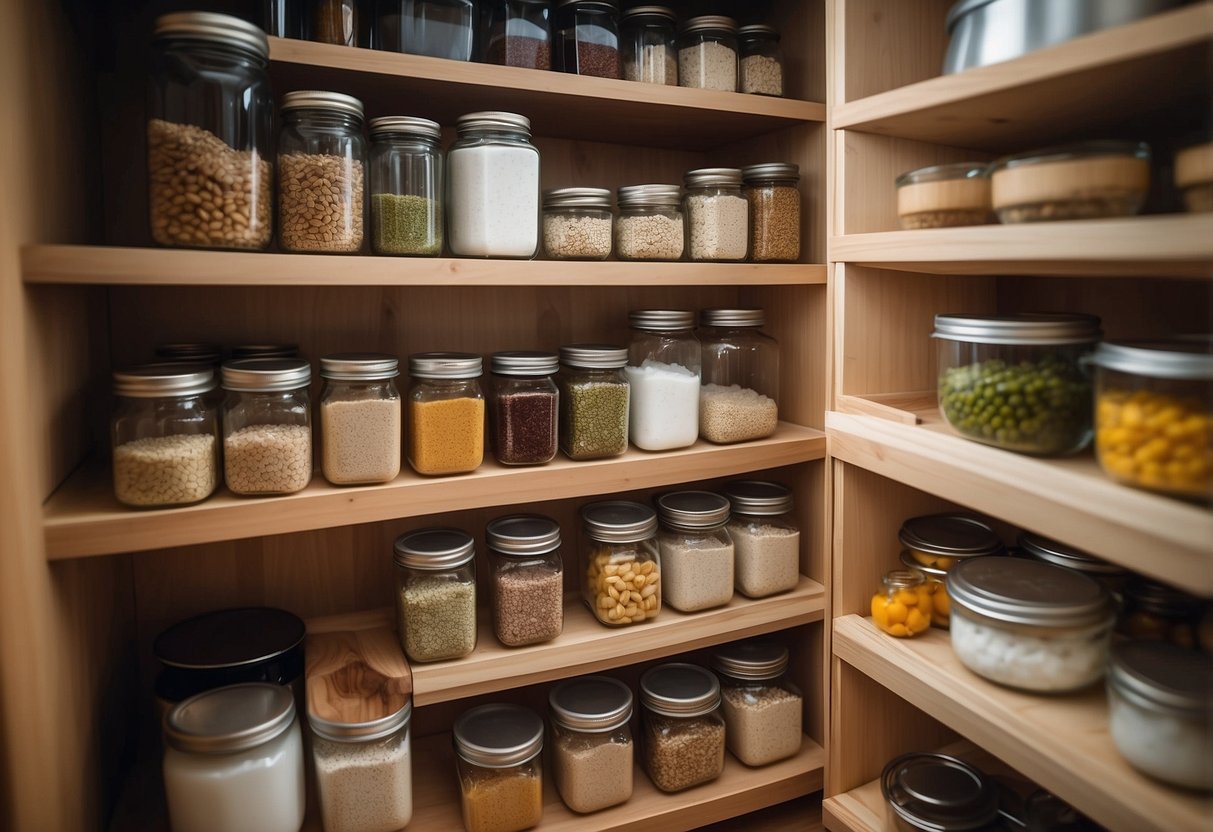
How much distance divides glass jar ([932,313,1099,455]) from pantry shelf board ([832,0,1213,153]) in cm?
31

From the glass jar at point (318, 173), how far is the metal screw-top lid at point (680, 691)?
982 millimetres

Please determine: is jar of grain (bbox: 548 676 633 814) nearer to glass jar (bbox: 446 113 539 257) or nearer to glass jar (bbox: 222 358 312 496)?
glass jar (bbox: 222 358 312 496)

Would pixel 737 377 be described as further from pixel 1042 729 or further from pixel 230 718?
pixel 230 718

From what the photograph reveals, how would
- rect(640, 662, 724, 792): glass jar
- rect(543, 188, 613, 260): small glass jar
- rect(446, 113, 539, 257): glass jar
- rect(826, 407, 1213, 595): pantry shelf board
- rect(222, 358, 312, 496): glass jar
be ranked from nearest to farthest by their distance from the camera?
rect(826, 407, 1213, 595): pantry shelf board, rect(222, 358, 312, 496): glass jar, rect(446, 113, 539, 257): glass jar, rect(543, 188, 613, 260): small glass jar, rect(640, 662, 724, 792): glass jar

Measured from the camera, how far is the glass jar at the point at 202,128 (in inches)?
43.1

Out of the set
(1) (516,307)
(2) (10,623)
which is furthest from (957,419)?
(2) (10,623)

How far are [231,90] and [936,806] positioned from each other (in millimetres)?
1575

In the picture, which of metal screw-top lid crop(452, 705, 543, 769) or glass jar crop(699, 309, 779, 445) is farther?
glass jar crop(699, 309, 779, 445)

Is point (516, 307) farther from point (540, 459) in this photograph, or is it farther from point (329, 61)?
point (329, 61)

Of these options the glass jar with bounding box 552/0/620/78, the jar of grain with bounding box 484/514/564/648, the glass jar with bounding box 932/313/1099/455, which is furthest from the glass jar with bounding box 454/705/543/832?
the glass jar with bounding box 552/0/620/78

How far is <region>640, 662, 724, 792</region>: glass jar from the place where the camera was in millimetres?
1513

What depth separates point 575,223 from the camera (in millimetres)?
1412

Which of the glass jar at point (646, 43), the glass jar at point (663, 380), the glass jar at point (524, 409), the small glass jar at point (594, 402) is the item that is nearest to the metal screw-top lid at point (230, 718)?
the glass jar at point (524, 409)

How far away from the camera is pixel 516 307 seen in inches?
65.6
